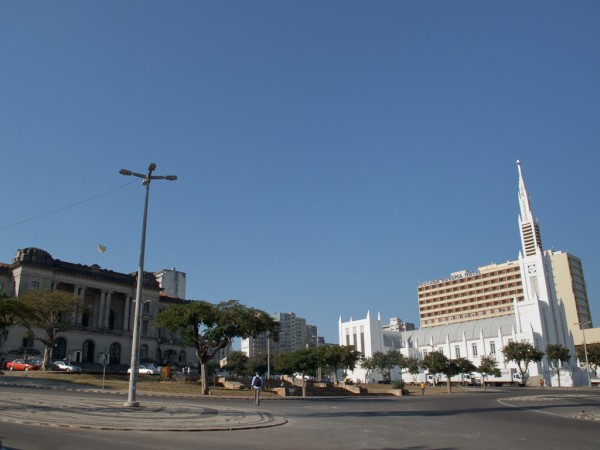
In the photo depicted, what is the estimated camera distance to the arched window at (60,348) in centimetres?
7956

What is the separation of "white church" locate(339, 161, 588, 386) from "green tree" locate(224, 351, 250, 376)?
1121 inches

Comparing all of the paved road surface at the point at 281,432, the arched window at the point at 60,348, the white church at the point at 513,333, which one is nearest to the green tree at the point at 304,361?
the paved road surface at the point at 281,432

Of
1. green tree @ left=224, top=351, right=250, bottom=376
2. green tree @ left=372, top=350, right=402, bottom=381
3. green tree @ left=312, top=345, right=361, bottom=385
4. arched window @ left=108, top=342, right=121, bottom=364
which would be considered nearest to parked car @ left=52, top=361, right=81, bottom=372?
green tree @ left=312, top=345, right=361, bottom=385

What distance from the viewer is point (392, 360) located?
119625 mm

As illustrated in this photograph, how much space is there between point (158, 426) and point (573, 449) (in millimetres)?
11781

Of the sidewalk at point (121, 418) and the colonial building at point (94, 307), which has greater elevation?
the colonial building at point (94, 307)

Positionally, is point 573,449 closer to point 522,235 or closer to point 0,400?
point 0,400

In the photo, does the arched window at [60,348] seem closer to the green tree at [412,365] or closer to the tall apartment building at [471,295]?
the green tree at [412,365]

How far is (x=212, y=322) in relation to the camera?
45594 millimetres

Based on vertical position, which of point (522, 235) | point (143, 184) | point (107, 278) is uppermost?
point (522, 235)

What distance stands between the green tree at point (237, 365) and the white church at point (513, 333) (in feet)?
93.4

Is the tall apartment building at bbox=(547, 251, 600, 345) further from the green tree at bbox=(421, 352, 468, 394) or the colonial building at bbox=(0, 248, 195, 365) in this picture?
the colonial building at bbox=(0, 248, 195, 365)

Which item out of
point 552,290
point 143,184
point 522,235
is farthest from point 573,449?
point 522,235

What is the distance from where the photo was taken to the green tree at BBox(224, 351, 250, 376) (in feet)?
436
